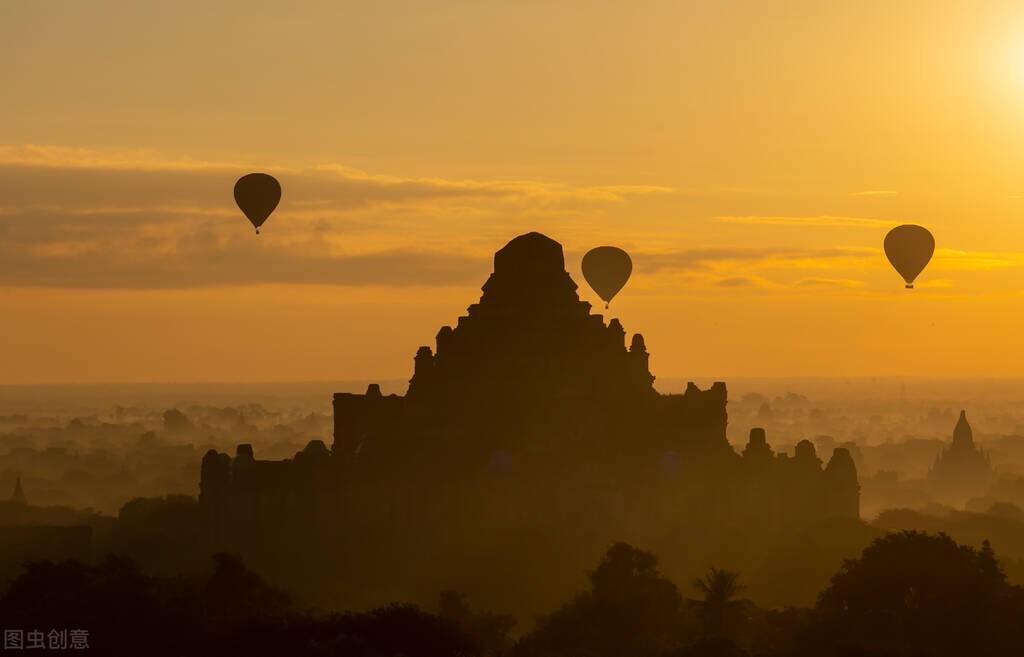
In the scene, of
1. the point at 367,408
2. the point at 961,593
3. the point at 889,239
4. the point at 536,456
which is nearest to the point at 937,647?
the point at 961,593

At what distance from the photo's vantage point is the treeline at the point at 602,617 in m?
61.9

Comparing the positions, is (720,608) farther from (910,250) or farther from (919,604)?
(910,250)

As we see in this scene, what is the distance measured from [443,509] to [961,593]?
24.4 m

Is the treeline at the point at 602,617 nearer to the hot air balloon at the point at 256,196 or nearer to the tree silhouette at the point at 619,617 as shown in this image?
the tree silhouette at the point at 619,617

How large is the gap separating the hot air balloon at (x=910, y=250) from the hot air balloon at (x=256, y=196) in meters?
30.5

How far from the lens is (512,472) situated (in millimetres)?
87875

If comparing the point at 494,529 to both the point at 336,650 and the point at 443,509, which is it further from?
the point at 336,650

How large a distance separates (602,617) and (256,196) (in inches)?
1635

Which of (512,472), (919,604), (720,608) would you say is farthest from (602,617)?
(512,472)

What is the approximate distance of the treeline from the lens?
61.9 meters

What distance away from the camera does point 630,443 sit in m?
91.4

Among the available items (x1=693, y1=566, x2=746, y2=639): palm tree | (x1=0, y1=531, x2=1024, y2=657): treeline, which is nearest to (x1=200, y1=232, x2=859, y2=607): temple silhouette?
(x1=0, y1=531, x2=1024, y2=657): treeline

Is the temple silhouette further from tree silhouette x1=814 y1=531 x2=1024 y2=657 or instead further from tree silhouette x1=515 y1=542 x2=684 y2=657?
tree silhouette x1=814 y1=531 x2=1024 y2=657

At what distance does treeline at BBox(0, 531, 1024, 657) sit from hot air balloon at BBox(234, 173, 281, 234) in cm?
3283
